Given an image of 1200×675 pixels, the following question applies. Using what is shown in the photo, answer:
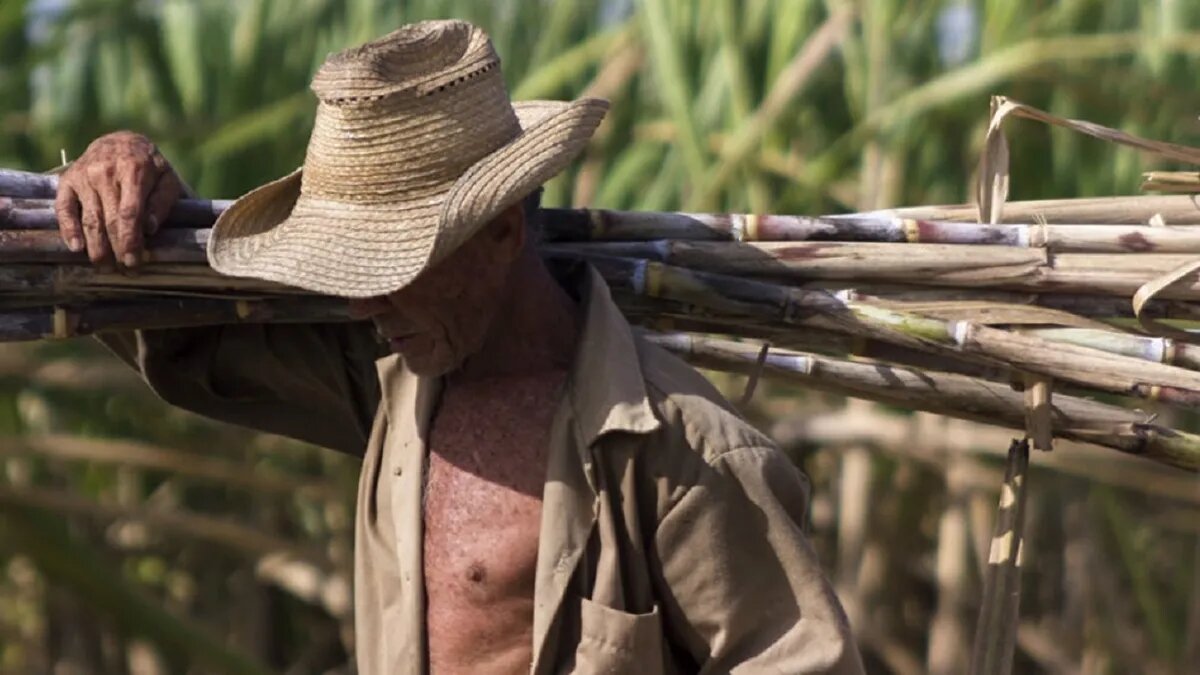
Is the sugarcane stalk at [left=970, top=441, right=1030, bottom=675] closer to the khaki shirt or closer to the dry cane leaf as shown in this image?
the dry cane leaf

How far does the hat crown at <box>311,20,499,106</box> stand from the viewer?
7.16ft

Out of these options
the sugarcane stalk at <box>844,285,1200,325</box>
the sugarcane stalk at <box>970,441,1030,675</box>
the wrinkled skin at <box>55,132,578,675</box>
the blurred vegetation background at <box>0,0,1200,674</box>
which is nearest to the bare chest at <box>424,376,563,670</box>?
the wrinkled skin at <box>55,132,578,675</box>

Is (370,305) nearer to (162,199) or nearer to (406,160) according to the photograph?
(406,160)

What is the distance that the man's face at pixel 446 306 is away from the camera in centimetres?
223

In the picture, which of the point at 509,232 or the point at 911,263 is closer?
the point at 509,232

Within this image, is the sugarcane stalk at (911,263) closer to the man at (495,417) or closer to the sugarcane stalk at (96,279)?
the man at (495,417)

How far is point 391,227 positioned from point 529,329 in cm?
24

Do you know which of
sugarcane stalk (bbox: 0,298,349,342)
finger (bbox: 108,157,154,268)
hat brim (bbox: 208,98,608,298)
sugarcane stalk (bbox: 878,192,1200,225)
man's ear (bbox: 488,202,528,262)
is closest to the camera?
hat brim (bbox: 208,98,608,298)

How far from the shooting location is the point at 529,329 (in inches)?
93.0

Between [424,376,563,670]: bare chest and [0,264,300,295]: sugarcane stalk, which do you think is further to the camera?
[0,264,300,295]: sugarcane stalk

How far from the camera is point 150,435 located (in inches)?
253

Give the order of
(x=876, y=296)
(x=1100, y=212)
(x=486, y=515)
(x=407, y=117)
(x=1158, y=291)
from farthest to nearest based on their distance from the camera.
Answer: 1. (x=1100, y=212)
2. (x=876, y=296)
3. (x=1158, y=291)
4. (x=486, y=515)
5. (x=407, y=117)

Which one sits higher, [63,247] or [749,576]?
[63,247]

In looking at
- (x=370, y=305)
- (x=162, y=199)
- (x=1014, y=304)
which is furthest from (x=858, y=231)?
(x=162, y=199)
